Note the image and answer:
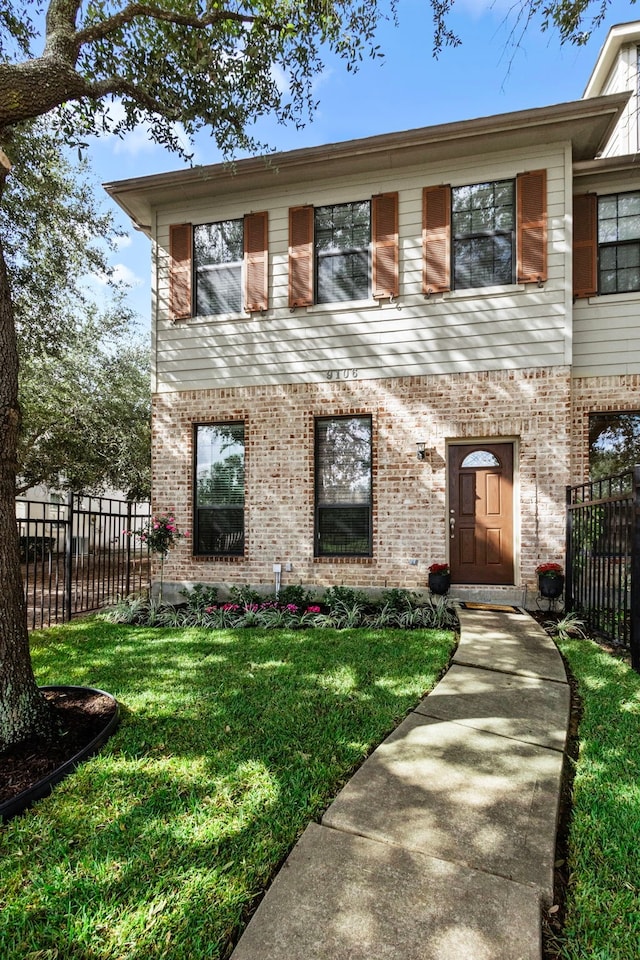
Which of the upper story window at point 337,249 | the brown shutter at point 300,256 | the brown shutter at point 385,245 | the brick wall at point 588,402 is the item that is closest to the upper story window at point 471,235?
the brown shutter at point 385,245

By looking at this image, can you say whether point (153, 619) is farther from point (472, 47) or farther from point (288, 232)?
point (472, 47)

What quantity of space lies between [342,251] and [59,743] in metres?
6.68

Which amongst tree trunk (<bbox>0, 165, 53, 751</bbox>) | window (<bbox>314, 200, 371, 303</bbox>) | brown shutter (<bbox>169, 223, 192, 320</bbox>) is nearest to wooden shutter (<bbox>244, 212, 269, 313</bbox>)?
window (<bbox>314, 200, 371, 303</bbox>)

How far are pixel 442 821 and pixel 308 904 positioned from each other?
72 cm

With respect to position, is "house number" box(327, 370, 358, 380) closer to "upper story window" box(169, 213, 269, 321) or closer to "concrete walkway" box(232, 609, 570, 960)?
"upper story window" box(169, 213, 269, 321)

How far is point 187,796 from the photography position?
7.35ft

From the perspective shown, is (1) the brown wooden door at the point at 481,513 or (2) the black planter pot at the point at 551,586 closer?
(2) the black planter pot at the point at 551,586

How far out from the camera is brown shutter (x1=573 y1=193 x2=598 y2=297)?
6469 mm

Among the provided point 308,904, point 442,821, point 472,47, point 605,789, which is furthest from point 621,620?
point 472,47

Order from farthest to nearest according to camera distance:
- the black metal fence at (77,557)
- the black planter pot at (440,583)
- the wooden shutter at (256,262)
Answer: the wooden shutter at (256,262), the black planter pot at (440,583), the black metal fence at (77,557)

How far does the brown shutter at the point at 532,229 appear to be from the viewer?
6.16 m

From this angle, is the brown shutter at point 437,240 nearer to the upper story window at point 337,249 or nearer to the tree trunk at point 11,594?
the upper story window at point 337,249

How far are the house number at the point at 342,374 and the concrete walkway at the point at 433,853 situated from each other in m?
4.72

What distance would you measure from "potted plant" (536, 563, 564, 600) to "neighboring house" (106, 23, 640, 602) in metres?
0.23
